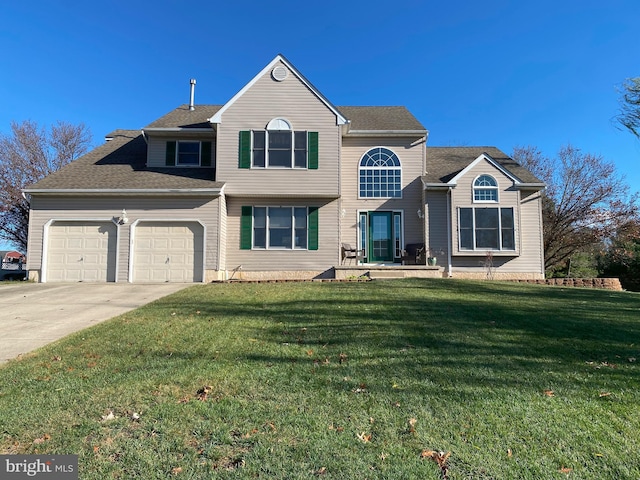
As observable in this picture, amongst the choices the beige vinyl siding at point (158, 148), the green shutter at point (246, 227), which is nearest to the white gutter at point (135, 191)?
the green shutter at point (246, 227)

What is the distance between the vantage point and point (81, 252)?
12805 millimetres

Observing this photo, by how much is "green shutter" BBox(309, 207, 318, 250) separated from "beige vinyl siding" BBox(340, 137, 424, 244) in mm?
1332

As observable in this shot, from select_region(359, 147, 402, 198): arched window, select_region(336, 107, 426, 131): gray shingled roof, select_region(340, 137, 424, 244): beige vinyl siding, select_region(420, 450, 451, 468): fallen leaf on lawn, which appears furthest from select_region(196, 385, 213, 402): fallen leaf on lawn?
select_region(336, 107, 426, 131): gray shingled roof

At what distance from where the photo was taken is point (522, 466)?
2.34 meters

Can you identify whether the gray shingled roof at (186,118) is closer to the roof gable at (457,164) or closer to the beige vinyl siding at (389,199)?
the beige vinyl siding at (389,199)

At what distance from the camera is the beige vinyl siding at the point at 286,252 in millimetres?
13727

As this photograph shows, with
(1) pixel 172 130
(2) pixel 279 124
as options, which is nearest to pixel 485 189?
(2) pixel 279 124

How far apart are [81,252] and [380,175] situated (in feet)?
37.6

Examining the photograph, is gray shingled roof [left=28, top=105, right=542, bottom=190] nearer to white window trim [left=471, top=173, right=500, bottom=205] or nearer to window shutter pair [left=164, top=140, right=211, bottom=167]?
window shutter pair [left=164, top=140, right=211, bottom=167]

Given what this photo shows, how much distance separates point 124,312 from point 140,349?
3.11 m

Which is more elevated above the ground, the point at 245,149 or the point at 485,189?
the point at 245,149

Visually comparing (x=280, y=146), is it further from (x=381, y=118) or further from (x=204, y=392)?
(x=204, y=392)

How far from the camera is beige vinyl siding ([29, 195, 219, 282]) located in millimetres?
12797

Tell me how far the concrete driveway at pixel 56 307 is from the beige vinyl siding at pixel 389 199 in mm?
7011
